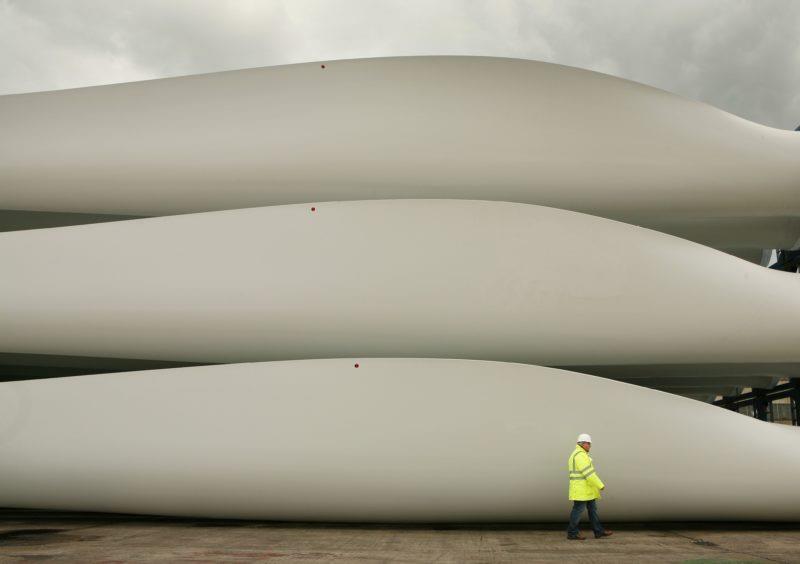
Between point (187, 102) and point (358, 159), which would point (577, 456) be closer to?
point (358, 159)

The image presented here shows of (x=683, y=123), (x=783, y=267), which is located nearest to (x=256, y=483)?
(x=683, y=123)

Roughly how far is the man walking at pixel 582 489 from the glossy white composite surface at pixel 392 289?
1.38 meters

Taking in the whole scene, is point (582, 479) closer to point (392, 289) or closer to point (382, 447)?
point (382, 447)

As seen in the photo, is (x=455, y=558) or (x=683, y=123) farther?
(x=683, y=123)

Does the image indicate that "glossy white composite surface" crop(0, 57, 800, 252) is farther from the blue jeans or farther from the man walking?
the blue jeans

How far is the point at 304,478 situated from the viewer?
19.4ft

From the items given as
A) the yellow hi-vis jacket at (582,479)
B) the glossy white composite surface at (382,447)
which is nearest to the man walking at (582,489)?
the yellow hi-vis jacket at (582,479)

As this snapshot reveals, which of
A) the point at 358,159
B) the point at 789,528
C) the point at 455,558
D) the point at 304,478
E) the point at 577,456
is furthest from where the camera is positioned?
the point at 358,159

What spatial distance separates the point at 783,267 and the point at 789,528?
6.42m

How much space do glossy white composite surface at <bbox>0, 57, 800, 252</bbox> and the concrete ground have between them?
3.32 metres

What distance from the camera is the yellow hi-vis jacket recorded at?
5.47 m

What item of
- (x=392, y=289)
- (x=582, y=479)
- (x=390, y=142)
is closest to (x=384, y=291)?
(x=392, y=289)

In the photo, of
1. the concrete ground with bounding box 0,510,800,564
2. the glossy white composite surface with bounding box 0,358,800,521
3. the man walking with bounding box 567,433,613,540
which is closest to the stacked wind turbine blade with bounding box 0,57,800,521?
the glossy white composite surface with bounding box 0,358,800,521

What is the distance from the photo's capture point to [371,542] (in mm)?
5277
